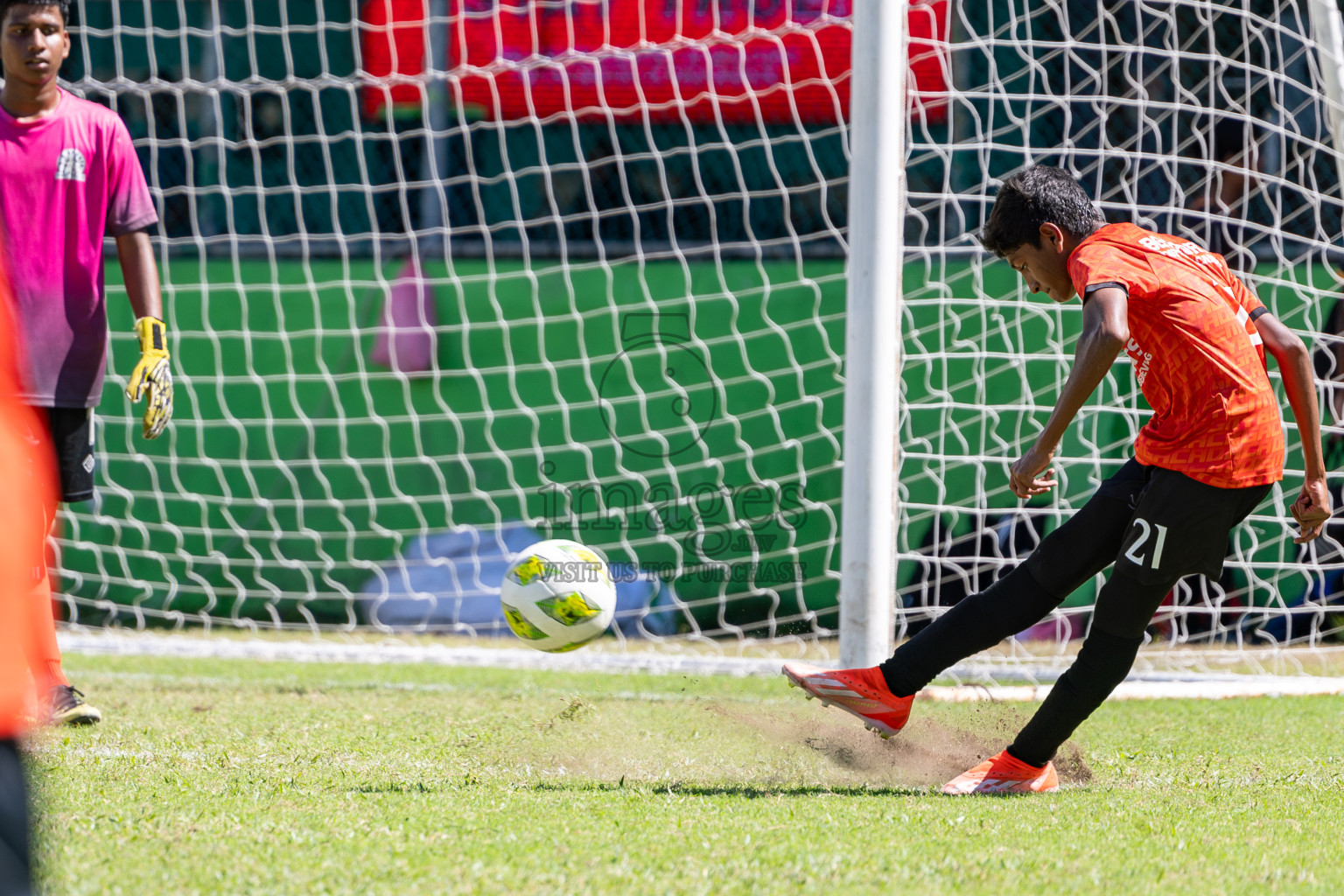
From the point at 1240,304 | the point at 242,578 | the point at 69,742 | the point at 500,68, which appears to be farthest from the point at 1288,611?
the point at 242,578

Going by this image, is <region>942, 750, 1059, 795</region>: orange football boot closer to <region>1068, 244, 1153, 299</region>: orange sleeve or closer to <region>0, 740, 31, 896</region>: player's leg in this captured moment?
<region>1068, 244, 1153, 299</region>: orange sleeve

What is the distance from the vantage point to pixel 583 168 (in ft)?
21.0

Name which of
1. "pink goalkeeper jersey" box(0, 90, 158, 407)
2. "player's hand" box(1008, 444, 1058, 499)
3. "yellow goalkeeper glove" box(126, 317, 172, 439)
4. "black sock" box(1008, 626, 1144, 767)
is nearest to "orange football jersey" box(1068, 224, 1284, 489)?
"player's hand" box(1008, 444, 1058, 499)

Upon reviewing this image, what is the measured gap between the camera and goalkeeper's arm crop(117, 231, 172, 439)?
3.95m

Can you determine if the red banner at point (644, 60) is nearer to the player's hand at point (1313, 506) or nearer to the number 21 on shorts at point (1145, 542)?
the player's hand at point (1313, 506)

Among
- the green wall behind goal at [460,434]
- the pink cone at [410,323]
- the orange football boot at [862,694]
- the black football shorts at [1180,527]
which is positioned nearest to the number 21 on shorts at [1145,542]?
the black football shorts at [1180,527]

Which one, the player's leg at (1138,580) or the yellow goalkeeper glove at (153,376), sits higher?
the yellow goalkeeper glove at (153,376)

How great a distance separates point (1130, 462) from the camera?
337 centimetres

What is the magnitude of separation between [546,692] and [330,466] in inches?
101

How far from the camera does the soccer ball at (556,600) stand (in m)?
3.66

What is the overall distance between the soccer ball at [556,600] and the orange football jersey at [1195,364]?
1.56 meters

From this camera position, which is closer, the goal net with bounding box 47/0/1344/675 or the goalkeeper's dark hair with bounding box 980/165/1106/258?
the goalkeeper's dark hair with bounding box 980/165/1106/258

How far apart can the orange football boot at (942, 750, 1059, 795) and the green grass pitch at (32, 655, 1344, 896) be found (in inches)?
2.9

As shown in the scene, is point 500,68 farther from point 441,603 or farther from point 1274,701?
point 1274,701
